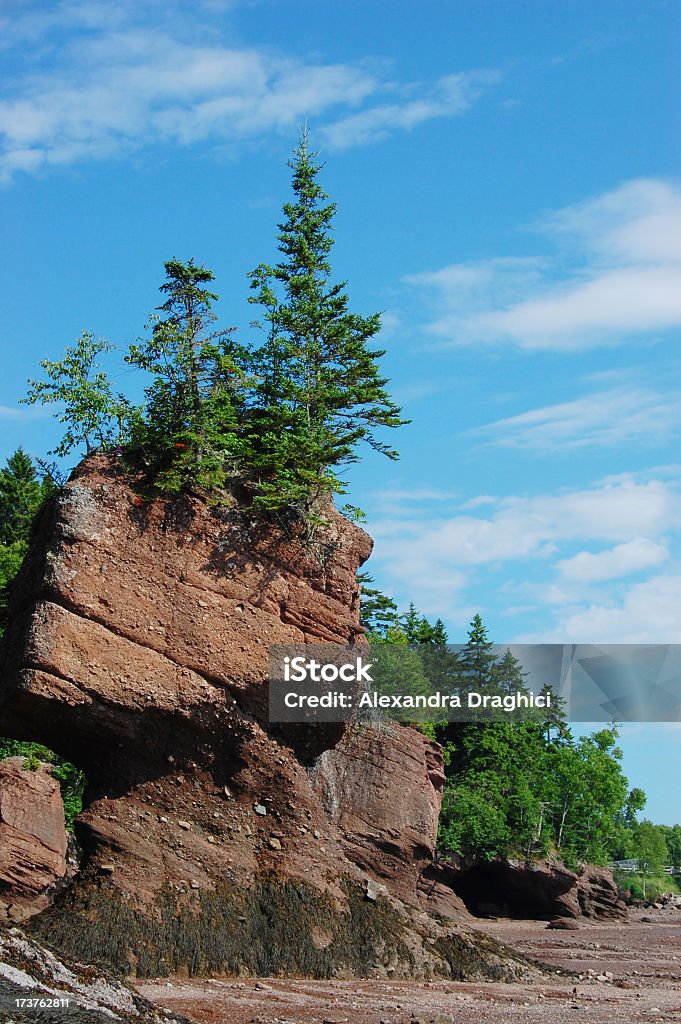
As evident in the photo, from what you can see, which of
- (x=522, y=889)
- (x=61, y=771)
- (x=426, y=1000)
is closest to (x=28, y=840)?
(x=61, y=771)

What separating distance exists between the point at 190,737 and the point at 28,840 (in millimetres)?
9313

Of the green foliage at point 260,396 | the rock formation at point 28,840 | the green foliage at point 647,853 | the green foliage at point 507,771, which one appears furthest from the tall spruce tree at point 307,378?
the green foliage at point 647,853

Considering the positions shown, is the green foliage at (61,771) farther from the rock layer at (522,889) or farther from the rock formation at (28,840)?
the rock layer at (522,889)

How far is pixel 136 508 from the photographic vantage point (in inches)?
814

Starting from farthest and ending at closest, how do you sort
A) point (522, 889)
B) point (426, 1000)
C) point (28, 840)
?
1. point (522, 889)
2. point (28, 840)
3. point (426, 1000)

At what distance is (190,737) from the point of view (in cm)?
2036

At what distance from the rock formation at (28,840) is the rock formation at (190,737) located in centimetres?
681

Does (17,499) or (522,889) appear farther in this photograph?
(17,499)

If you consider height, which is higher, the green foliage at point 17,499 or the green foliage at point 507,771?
the green foliage at point 17,499

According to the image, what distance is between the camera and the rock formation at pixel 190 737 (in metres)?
19.1

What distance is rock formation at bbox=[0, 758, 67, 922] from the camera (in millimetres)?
26062

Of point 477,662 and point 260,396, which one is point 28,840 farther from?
point 477,662

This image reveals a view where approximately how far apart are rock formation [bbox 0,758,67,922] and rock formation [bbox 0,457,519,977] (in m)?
6.81

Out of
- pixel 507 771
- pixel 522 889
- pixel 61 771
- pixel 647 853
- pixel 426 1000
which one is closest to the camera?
pixel 426 1000
